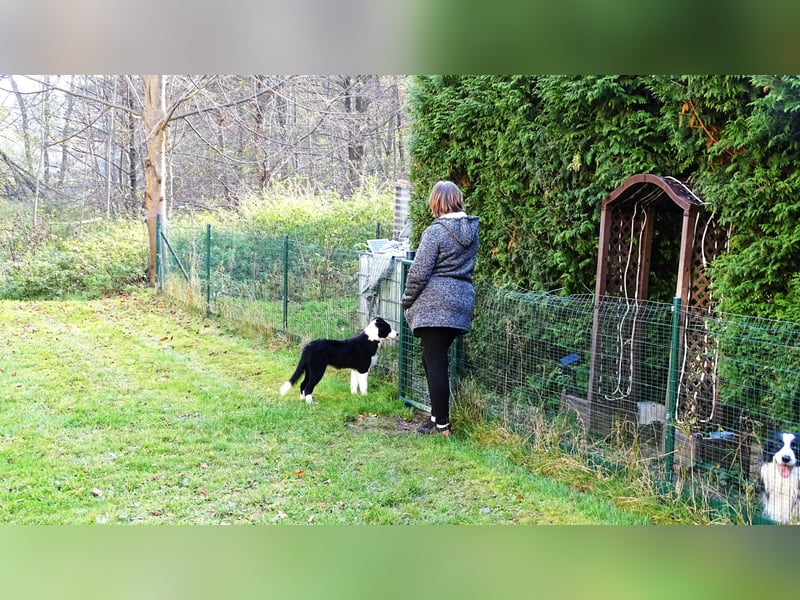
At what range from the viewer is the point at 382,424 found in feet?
19.5

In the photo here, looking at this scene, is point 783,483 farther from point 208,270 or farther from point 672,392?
point 208,270

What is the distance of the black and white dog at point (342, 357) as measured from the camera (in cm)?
637

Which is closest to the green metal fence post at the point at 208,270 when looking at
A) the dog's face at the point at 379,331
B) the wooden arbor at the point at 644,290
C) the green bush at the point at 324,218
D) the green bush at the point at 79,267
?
the green bush at the point at 324,218

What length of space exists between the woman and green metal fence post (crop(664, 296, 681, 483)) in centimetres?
160

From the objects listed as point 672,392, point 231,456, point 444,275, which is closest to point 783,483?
point 672,392

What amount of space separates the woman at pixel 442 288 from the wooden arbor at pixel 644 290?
0.96m

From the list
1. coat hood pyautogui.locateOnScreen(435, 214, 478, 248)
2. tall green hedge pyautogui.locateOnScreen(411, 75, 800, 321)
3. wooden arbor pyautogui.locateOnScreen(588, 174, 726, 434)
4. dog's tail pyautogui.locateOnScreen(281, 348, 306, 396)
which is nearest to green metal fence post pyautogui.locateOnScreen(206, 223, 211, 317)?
tall green hedge pyautogui.locateOnScreen(411, 75, 800, 321)

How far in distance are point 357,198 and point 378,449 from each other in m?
8.33

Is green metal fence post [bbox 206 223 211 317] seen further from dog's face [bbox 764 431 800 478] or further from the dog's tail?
dog's face [bbox 764 431 800 478]

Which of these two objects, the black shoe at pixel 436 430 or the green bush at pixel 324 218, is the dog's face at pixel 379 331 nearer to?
the black shoe at pixel 436 430

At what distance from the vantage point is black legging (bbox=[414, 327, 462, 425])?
17.8ft

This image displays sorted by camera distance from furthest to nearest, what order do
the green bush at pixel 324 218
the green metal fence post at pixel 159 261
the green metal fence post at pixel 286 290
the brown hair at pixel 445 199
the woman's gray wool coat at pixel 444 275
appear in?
the green metal fence post at pixel 159 261 < the green bush at pixel 324 218 < the green metal fence post at pixel 286 290 < the brown hair at pixel 445 199 < the woman's gray wool coat at pixel 444 275

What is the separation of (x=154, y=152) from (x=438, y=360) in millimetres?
10016
